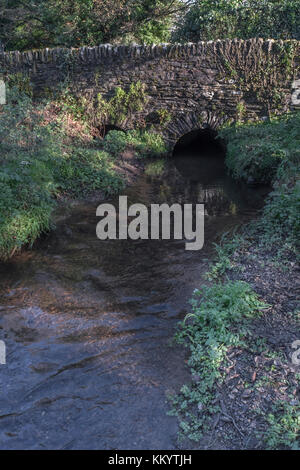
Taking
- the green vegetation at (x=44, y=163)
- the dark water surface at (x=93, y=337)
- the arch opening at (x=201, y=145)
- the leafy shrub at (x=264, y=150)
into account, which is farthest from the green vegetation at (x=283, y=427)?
the arch opening at (x=201, y=145)

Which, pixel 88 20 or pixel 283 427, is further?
pixel 88 20

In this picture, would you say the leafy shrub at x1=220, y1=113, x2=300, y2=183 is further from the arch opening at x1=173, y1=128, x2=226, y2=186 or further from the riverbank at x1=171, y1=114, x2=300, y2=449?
the riverbank at x1=171, y1=114, x2=300, y2=449

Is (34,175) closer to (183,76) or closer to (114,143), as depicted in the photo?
(114,143)

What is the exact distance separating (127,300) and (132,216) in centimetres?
306

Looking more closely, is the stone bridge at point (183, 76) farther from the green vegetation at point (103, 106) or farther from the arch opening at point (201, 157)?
the arch opening at point (201, 157)

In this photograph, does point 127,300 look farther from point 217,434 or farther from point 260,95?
point 260,95

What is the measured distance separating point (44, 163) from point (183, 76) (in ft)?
18.2

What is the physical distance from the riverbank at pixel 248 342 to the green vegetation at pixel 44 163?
8.93ft

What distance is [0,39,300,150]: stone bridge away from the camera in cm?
1079

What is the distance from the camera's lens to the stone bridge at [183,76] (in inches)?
425

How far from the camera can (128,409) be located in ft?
10.3

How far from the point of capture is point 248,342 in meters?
3.63

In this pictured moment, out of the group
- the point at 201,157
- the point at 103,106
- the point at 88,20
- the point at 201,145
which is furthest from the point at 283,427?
the point at 88,20

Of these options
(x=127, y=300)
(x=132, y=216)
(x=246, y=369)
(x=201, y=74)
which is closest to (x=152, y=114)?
(x=201, y=74)
